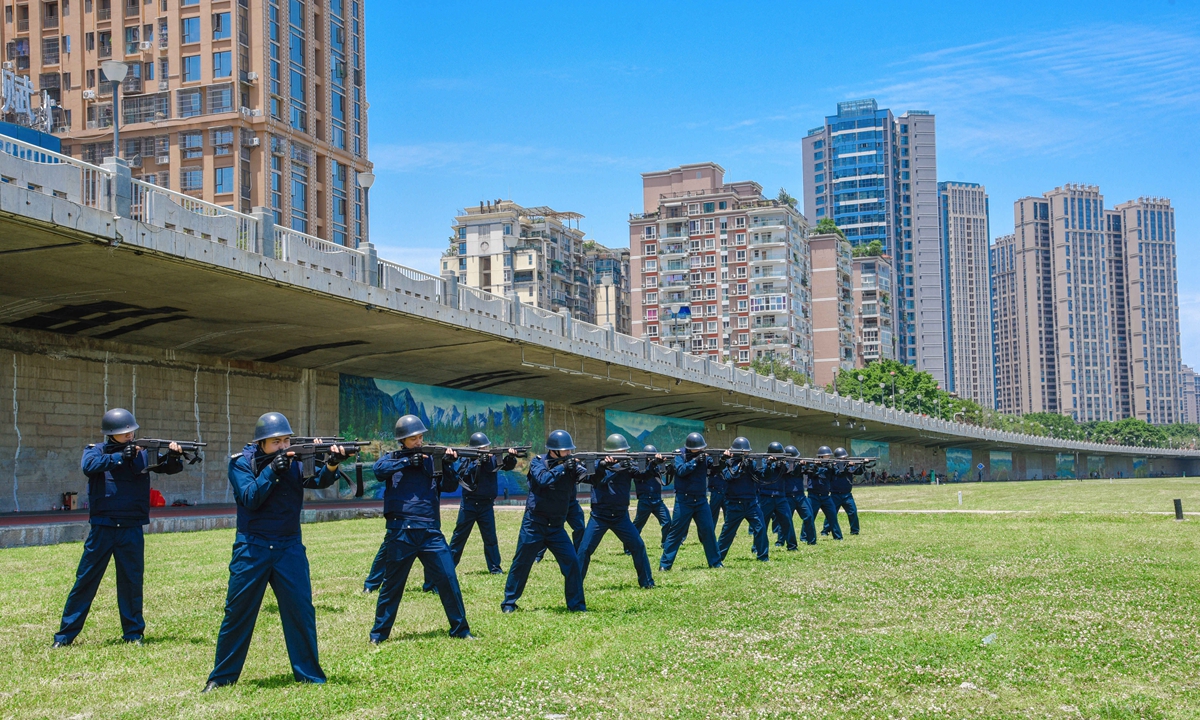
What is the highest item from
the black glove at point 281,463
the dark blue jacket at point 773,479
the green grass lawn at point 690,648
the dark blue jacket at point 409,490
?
the black glove at point 281,463

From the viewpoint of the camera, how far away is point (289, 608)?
8.49 m

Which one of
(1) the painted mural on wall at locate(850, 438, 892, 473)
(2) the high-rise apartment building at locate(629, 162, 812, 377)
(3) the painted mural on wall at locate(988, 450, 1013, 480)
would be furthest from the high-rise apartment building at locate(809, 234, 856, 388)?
(1) the painted mural on wall at locate(850, 438, 892, 473)

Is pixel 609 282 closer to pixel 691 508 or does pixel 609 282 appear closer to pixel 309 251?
pixel 309 251

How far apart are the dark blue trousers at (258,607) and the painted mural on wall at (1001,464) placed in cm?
13377

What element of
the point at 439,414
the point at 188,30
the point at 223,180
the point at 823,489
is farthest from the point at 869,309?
the point at 823,489

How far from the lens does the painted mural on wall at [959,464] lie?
412ft

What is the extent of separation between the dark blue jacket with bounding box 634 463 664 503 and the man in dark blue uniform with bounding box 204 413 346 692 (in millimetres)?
7183

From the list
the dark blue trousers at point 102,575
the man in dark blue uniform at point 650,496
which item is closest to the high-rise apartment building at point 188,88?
the man in dark blue uniform at point 650,496

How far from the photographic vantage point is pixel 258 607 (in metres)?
8.41

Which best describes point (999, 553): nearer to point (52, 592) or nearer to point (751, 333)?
point (52, 592)

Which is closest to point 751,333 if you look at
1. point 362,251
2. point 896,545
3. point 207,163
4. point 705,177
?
point 705,177

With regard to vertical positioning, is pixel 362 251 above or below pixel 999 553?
above

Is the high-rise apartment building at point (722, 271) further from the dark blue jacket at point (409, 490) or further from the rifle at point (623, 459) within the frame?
the dark blue jacket at point (409, 490)

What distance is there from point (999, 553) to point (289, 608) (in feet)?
47.3
